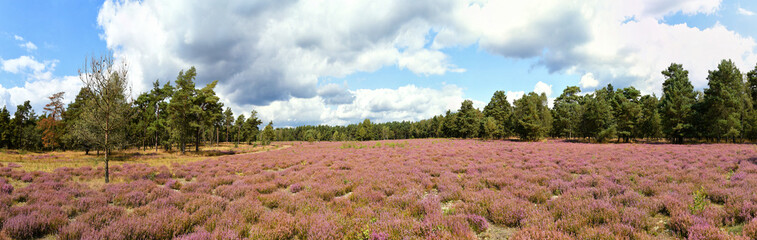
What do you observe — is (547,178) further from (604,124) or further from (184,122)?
(604,124)

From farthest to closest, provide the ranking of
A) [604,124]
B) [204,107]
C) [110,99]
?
[604,124] < [204,107] < [110,99]

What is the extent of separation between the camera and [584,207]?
5867 mm

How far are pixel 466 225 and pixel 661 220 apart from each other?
4.24 m

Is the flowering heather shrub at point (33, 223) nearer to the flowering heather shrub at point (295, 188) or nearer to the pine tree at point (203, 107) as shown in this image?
the flowering heather shrub at point (295, 188)

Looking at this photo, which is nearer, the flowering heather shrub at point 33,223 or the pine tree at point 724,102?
the flowering heather shrub at point 33,223

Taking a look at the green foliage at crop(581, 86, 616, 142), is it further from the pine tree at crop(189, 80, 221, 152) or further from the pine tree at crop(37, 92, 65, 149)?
the pine tree at crop(37, 92, 65, 149)

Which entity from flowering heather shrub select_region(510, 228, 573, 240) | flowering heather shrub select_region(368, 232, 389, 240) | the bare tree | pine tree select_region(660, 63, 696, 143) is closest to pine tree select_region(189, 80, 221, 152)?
the bare tree

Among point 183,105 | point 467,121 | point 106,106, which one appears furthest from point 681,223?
point 467,121

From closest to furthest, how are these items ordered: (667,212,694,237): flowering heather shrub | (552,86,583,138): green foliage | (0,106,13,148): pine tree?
(667,212,694,237): flowering heather shrub → (0,106,13,148): pine tree → (552,86,583,138): green foliage

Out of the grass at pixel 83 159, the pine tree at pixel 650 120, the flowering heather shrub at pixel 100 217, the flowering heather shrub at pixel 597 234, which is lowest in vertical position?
the grass at pixel 83 159

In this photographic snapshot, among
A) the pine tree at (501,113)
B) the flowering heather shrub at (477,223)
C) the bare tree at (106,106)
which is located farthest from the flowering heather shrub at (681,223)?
the pine tree at (501,113)

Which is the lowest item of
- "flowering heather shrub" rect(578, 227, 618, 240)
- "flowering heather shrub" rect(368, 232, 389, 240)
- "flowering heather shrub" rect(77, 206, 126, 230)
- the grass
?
the grass

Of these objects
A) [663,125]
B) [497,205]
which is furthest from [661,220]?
[663,125]

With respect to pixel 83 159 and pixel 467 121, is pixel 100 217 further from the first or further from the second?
pixel 467 121
